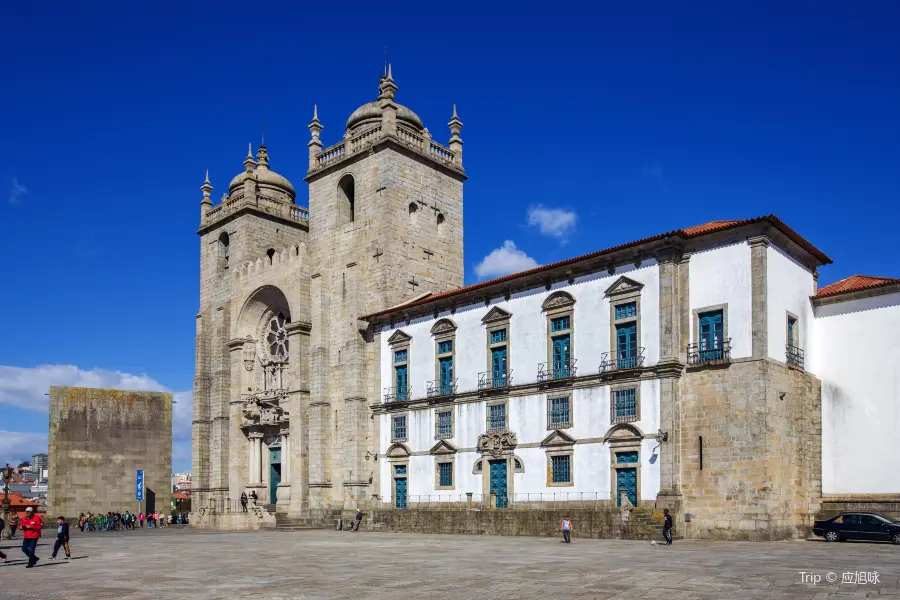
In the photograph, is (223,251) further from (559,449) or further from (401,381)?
(559,449)

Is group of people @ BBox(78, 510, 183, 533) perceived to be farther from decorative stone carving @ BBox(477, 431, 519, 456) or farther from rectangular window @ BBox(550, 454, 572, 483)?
rectangular window @ BBox(550, 454, 572, 483)

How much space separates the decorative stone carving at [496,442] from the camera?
115ft

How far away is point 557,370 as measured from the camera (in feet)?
112

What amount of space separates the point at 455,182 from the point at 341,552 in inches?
1040

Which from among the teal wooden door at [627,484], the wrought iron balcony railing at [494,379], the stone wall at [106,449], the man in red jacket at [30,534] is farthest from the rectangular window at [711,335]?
the stone wall at [106,449]

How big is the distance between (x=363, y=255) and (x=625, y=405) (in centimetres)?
1729

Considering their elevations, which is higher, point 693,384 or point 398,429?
point 693,384

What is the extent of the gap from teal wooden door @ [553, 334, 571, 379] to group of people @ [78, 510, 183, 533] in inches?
1133

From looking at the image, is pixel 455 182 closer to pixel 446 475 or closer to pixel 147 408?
pixel 446 475

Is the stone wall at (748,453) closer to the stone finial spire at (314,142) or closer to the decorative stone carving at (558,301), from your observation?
the decorative stone carving at (558,301)

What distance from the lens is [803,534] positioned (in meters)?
29.1

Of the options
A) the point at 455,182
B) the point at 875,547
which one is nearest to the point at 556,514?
the point at 875,547

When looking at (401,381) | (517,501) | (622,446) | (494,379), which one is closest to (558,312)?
(494,379)

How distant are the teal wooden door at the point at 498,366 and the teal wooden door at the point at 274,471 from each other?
17187mm
